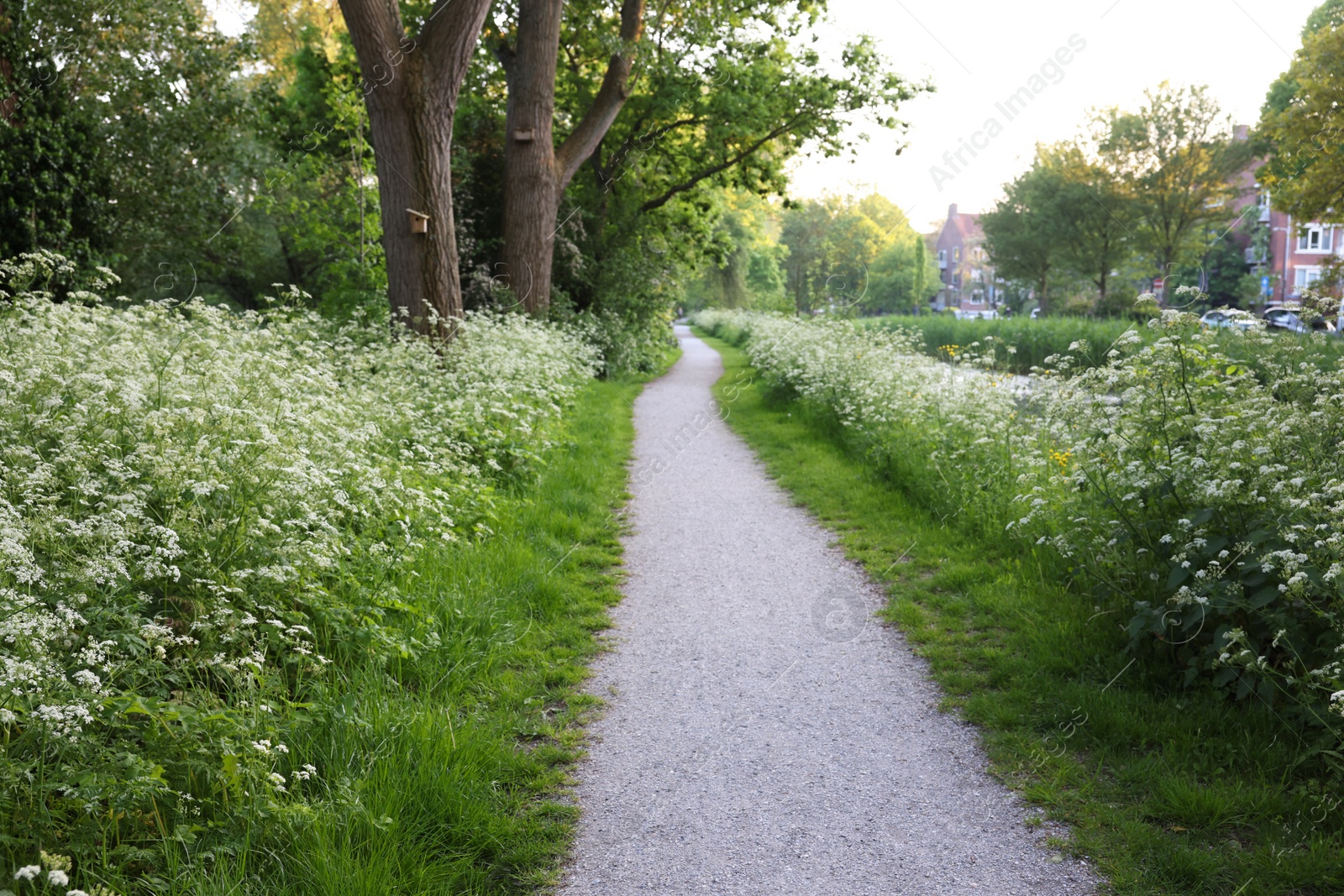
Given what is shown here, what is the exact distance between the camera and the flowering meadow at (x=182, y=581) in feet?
8.02

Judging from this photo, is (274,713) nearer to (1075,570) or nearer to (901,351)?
(1075,570)

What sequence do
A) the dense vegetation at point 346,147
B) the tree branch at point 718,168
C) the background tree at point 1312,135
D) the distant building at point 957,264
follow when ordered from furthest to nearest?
the distant building at point 957,264 < the tree branch at point 718,168 < the background tree at point 1312,135 < the dense vegetation at point 346,147

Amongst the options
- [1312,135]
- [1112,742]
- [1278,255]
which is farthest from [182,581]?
[1278,255]

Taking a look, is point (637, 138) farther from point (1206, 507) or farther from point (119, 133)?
point (1206, 507)

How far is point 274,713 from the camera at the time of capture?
3266 mm

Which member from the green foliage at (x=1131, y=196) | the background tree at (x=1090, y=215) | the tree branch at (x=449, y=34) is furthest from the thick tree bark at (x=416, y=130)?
the background tree at (x=1090, y=215)

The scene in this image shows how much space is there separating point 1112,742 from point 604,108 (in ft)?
49.3

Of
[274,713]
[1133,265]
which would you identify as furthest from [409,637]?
[1133,265]

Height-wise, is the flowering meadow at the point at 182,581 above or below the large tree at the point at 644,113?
below

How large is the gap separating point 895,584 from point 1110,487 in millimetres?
1638

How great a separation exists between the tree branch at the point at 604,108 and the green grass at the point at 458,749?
1169cm

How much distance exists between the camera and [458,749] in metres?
3.43

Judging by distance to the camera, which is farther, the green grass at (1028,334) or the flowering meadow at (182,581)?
the green grass at (1028,334)

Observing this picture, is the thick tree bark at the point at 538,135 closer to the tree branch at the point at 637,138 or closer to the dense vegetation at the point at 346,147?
the dense vegetation at the point at 346,147
